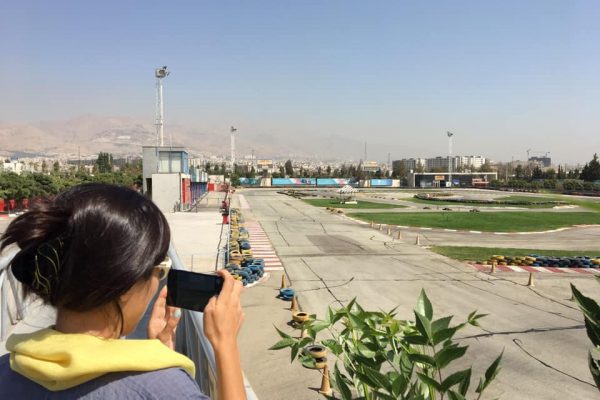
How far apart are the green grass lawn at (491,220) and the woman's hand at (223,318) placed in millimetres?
41253

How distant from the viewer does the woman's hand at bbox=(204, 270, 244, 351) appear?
1916 millimetres

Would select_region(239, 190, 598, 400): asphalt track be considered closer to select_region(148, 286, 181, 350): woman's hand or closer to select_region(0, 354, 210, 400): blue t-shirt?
select_region(148, 286, 181, 350): woman's hand

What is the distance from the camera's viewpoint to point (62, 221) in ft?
5.74

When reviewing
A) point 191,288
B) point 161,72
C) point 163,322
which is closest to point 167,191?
point 161,72

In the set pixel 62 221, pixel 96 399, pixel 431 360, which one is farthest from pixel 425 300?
pixel 62 221

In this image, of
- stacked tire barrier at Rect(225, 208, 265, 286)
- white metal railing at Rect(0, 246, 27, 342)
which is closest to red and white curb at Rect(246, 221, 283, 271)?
stacked tire barrier at Rect(225, 208, 265, 286)

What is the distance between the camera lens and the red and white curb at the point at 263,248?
23.3 m

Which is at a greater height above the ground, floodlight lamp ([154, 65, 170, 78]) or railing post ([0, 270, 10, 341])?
floodlight lamp ([154, 65, 170, 78])

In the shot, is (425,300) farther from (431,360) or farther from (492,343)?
(492,343)

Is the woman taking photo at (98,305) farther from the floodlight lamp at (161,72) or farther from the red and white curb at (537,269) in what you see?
the floodlight lamp at (161,72)

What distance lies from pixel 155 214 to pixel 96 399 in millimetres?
723

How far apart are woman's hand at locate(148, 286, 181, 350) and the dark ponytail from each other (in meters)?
0.81

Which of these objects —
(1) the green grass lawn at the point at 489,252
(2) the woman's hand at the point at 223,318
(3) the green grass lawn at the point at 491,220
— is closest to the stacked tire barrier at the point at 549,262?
(1) the green grass lawn at the point at 489,252

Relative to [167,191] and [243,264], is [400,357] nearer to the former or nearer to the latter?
[243,264]
